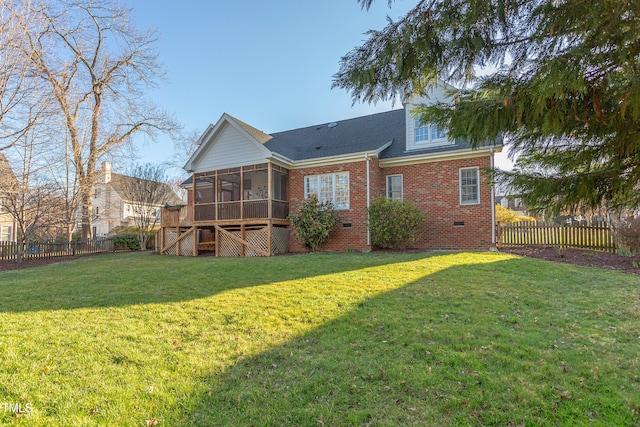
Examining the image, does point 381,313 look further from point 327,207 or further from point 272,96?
point 272,96

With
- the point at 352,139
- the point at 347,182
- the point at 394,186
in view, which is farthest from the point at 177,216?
the point at 394,186

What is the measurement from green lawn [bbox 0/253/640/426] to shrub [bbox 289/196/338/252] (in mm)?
6316

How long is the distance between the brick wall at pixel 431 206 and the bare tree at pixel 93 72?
14.8 meters

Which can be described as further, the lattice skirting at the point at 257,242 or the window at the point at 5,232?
the window at the point at 5,232

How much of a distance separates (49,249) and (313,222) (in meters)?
14.1

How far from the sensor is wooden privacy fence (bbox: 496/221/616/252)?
38.9 feet

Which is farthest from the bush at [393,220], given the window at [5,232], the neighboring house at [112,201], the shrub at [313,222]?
the window at [5,232]

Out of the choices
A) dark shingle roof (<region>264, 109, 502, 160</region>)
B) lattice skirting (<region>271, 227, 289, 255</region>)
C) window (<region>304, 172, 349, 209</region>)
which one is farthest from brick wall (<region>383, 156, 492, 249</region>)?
lattice skirting (<region>271, 227, 289, 255</region>)

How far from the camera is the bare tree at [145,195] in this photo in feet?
65.3

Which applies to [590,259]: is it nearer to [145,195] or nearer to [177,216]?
[177,216]

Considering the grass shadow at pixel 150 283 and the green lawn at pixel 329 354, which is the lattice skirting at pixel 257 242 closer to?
the grass shadow at pixel 150 283

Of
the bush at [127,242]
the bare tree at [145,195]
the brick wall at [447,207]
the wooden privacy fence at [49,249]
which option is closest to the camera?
the brick wall at [447,207]

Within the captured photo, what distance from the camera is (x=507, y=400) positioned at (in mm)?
2590

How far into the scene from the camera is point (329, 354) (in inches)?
136
